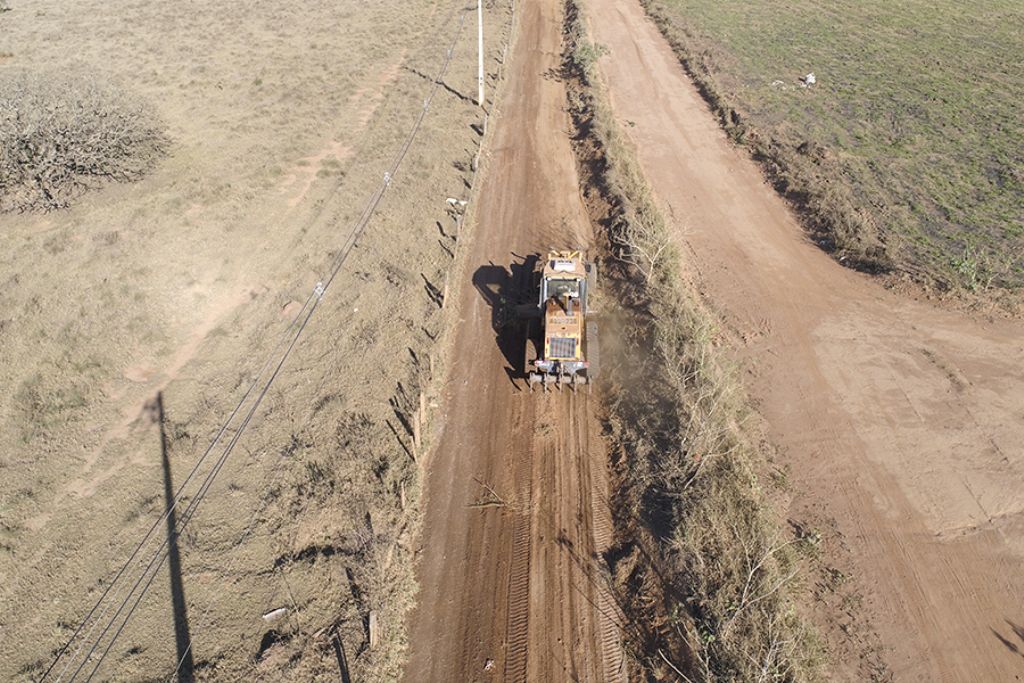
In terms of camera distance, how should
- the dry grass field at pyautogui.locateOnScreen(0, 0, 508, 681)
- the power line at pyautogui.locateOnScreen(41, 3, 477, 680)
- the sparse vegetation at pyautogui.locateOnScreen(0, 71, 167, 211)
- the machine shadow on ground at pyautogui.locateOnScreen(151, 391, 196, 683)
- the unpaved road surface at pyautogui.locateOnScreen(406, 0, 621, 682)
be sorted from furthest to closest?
the sparse vegetation at pyautogui.locateOnScreen(0, 71, 167, 211), the dry grass field at pyautogui.locateOnScreen(0, 0, 508, 681), the power line at pyautogui.locateOnScreen(41, 3, 477, 680), the unpaved road surface at pyautogui.locateOnScreen(406, 0, 621, 682), the machine shadow on ground at pyautogui.locateOnScreen(151, 391, 196, 683)

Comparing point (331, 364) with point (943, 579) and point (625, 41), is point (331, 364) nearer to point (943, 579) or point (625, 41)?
point (943, 579)

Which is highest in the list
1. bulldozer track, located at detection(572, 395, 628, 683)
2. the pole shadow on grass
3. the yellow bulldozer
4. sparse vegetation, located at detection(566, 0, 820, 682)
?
the yellow bulldozer

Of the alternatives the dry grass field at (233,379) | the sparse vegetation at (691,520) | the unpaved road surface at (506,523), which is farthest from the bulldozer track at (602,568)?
the dry grass field at (233,379)

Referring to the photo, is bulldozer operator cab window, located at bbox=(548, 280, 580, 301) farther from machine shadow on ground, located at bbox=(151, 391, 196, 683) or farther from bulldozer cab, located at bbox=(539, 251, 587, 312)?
machine shadow on ground, located at bbox=(151, 391, 196, 683)

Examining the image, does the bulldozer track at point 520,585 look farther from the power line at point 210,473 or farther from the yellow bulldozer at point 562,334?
the power line at point 210,473

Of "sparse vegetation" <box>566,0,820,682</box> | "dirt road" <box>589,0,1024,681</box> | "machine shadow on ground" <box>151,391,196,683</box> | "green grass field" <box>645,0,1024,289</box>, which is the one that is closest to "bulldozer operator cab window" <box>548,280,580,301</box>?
"sparse vegetation" <box>566,0,820,682</box>

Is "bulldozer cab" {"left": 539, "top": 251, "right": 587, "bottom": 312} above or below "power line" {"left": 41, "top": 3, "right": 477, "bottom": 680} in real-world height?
above

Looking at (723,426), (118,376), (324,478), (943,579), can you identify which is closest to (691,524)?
(723,426)
